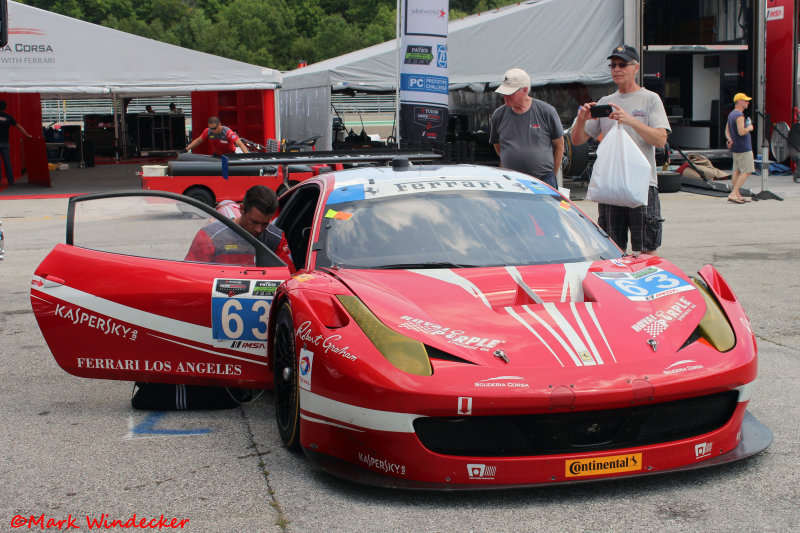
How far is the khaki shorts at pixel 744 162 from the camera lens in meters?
15.1

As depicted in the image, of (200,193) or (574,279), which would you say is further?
(200,193)

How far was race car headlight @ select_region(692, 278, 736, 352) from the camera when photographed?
3.65 metres

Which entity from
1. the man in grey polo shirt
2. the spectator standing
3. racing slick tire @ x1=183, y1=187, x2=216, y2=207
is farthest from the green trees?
the man in grey polo shirt

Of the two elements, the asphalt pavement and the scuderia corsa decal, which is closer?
the asphalt pavement

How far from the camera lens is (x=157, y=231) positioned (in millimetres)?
4965

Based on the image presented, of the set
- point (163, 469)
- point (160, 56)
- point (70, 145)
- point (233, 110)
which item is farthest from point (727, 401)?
point (70, 145)

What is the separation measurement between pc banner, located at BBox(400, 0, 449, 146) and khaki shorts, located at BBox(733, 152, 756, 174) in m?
4.80

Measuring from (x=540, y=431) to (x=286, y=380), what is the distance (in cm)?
122

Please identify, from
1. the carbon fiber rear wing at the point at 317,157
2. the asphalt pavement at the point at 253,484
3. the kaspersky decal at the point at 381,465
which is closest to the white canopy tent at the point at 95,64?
the carbon fiber rear wing at the point at 317,157

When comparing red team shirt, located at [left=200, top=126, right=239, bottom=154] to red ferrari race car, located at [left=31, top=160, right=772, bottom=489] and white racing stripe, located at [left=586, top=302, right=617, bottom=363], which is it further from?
white racing stripe, located at [left=586, top=302, right=617, bottom=363]

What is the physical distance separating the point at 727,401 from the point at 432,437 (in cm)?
115

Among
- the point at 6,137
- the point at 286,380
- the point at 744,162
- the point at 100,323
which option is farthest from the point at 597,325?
the point at 6,137

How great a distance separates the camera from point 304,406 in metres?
3.69

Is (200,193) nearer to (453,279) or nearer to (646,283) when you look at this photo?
(453,279)
